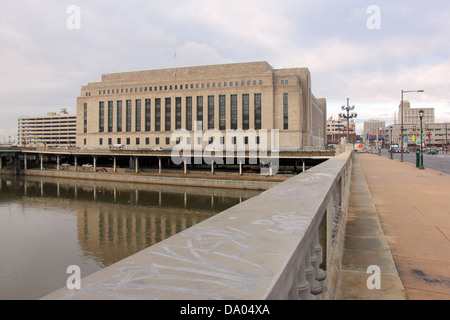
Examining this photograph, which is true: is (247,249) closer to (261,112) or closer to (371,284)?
(371,284)

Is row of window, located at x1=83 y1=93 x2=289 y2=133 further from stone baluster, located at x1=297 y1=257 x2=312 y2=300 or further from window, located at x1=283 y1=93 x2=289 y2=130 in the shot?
stone baluster, located at x1=297 y1=257 x2=312 y2=300

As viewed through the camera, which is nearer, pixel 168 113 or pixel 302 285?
pixel 302 285

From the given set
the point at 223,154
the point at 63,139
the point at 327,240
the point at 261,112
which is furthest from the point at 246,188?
the point at 63,139

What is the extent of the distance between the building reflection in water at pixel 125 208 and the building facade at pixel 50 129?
11166 cm

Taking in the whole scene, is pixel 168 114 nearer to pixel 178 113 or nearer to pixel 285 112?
pixel 178 113

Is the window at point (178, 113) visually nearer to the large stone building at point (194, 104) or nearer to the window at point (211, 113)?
the large stone building at point (194, 104)

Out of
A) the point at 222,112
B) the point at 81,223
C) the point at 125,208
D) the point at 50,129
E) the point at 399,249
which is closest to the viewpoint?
the point at 399,249

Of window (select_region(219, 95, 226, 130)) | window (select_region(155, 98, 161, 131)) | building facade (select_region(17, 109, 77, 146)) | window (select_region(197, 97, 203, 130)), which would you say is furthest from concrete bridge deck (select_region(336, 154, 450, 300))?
building facade (select_region(17, 109, 77, 146))

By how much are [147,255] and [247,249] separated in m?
0.80

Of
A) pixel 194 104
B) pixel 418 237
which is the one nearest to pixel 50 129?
pixel 194 104

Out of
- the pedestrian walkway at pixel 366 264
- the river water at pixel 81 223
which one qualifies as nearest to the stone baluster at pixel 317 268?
the pedestrian walkway at pixel 366 264

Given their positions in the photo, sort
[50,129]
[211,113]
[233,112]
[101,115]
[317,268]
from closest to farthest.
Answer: [317,268] → [233,112] → [211,113] → [101,115] → [50,129]

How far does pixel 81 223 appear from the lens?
29.2m

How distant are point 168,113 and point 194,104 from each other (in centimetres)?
841
